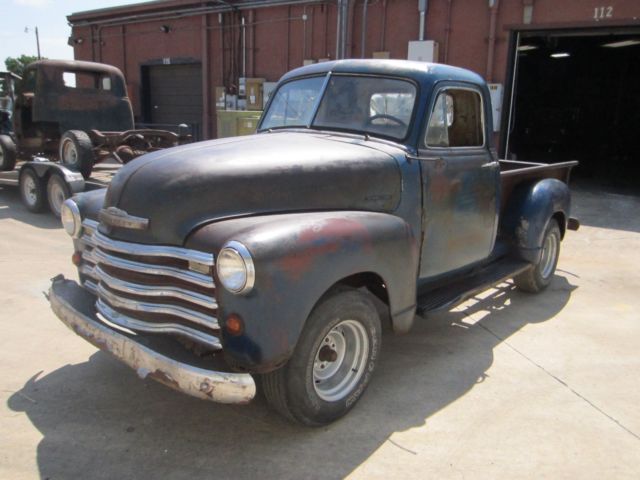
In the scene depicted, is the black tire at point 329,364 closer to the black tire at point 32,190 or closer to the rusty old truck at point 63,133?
the rusty old truck at point 63,133

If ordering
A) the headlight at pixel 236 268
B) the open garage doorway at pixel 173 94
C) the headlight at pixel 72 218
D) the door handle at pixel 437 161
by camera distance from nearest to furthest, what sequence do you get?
the headlight at pixel 236 268 → the headlight at pixel 72 218 → the door handle at pixel 437 161 → the open garage doorway at pixel 173 94

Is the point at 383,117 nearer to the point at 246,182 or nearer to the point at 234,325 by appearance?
the point at 246,182

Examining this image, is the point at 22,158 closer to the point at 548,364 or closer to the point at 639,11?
the point at 548,364

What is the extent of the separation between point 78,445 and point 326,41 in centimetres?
1166

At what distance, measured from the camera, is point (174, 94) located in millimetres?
16969

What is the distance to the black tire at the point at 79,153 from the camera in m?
8.09

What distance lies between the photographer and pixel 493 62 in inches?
428

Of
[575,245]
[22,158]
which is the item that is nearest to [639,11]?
[575,245]

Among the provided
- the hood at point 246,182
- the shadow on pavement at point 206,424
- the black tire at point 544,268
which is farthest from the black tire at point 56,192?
the black tire at point 544,268

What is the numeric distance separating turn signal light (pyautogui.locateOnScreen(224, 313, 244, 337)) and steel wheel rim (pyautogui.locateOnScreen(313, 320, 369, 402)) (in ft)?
2.19

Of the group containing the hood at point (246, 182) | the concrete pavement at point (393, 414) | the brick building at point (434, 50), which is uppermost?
the brick building at point (434, 50)

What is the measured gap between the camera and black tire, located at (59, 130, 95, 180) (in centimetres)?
809

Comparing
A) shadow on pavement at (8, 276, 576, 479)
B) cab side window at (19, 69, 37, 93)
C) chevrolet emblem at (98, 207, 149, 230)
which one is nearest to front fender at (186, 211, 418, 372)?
chevrolet emblem at (98, 207, 149, 230)

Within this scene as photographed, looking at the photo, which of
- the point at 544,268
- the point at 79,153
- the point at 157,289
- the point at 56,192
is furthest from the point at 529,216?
the point at 56,192
